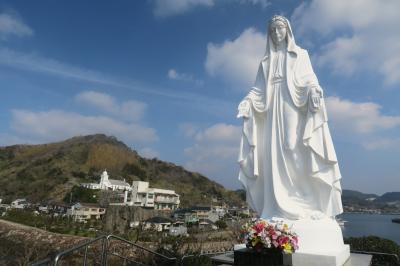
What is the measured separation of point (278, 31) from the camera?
637cm

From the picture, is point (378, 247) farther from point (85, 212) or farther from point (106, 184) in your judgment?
point (106, 184)

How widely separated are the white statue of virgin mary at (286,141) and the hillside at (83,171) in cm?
6447

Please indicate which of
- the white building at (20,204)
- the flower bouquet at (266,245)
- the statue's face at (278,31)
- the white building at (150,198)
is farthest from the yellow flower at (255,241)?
the white building at (20,204)

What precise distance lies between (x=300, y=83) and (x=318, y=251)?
283 cm

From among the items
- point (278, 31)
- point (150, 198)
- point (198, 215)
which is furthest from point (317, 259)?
point (150, 198)

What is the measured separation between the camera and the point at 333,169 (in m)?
5.56

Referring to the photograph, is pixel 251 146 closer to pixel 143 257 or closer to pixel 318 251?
pixel 318 251

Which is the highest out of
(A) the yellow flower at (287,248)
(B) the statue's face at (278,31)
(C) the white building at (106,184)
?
(C) the white building at (106,184)

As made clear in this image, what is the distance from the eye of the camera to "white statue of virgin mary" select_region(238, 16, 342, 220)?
553 centimetres

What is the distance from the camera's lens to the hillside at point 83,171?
7438cm

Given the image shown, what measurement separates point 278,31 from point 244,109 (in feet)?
5.26

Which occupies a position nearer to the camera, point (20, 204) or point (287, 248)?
point (287, 248)

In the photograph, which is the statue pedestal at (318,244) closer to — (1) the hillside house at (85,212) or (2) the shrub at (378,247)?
(2) the shrub at (378,247)

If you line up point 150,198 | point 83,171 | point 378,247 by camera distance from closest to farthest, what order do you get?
1. point 378,247
2. point 150,198
3. point 83,171
